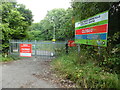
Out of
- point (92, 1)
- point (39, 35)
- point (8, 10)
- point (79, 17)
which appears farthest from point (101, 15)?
point (39, 35)

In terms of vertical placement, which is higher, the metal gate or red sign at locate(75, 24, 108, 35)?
red sign at locate(75, 24, 108, 35)

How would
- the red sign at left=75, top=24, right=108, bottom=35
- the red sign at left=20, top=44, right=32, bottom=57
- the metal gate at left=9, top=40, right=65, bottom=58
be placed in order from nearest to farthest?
the red sign at left=75, top=24, right=108, bottom=35 → the red sign at left=20, top=44, right=32, bottom=57 → the metal gate at left=9, top=40, right=65, bottom=58

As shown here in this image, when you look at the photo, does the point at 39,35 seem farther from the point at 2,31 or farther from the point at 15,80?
the point at 15,80

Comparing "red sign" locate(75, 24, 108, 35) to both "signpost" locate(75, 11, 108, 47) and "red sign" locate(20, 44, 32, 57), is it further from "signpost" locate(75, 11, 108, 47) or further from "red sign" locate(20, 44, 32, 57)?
"red sign" locate(20, 44, 32, 57)

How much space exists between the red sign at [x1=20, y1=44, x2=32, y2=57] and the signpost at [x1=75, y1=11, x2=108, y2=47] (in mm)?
3484

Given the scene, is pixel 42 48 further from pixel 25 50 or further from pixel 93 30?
pixel 93 30

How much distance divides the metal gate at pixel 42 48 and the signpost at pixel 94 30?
82.4 inches

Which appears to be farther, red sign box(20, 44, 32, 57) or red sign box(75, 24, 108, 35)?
red sign box(20, 44, 32, 57)

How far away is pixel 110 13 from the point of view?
405cm

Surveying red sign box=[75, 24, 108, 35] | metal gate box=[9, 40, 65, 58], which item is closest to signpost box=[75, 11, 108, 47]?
red sign box=[75, 24, 108, 35]

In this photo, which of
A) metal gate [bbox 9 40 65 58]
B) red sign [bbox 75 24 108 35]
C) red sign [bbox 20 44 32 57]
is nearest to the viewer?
red sign [bbox 75 24 108 35]

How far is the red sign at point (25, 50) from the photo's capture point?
6284 millimetres

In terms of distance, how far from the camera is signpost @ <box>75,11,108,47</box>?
3.15m

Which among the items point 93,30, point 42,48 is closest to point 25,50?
point 42,48
